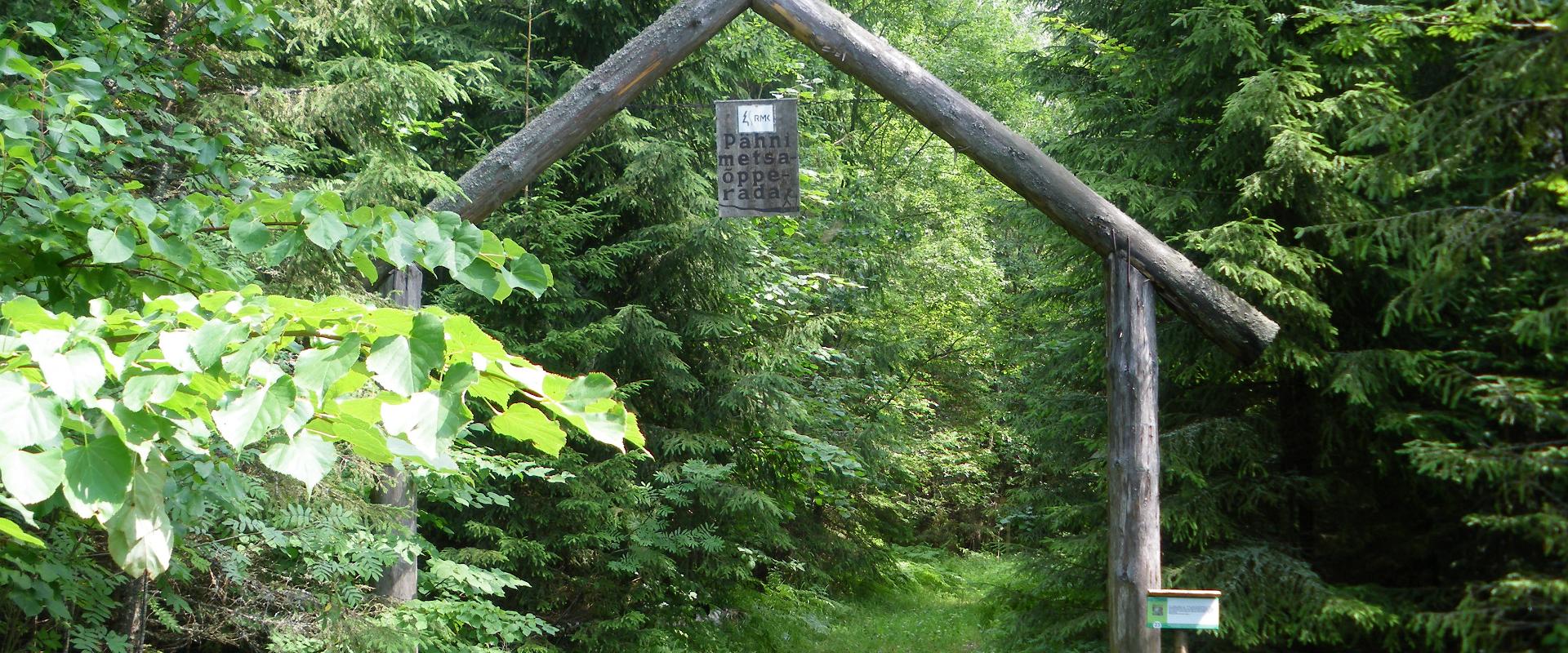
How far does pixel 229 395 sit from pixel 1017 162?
4.63 m

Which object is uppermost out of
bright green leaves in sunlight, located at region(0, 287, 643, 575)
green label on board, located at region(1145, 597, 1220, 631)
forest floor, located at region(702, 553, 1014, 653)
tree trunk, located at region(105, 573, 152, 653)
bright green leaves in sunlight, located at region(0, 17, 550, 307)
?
bright green leaves in sunlight, located at region(0, 17, 550, 307)

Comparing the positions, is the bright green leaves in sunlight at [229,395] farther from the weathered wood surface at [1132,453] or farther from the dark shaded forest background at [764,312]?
the weathered wood surface at [1132,453]

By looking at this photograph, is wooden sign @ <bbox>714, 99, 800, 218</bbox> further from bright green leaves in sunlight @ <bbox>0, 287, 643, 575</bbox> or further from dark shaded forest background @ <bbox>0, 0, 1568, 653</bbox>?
bright green leaves in sunlight @ <bbox>0, 287, 643, 575</bbox>

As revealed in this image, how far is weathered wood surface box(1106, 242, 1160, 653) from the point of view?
5391 millimetres

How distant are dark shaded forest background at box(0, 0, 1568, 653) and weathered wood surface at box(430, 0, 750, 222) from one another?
10.0 inches

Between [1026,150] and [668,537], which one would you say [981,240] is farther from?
[1026,150]

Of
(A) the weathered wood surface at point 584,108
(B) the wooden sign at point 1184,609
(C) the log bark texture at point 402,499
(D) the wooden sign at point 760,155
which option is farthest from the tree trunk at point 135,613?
(B) the wooden sign at point 1184,609

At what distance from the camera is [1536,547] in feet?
14.3

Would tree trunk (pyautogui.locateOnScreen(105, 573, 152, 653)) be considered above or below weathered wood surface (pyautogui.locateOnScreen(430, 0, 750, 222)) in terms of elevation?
below

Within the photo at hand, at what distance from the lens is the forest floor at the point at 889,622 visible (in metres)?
9.04

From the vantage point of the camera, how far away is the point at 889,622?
35.6 ft

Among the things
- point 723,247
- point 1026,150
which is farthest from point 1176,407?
point 723,247

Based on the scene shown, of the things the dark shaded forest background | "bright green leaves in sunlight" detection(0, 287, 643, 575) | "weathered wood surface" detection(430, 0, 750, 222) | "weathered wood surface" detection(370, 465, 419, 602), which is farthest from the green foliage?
"bright green leaves in sunlight" detection(0, 287, 643, 575)

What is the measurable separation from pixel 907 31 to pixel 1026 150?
35.0 ft
